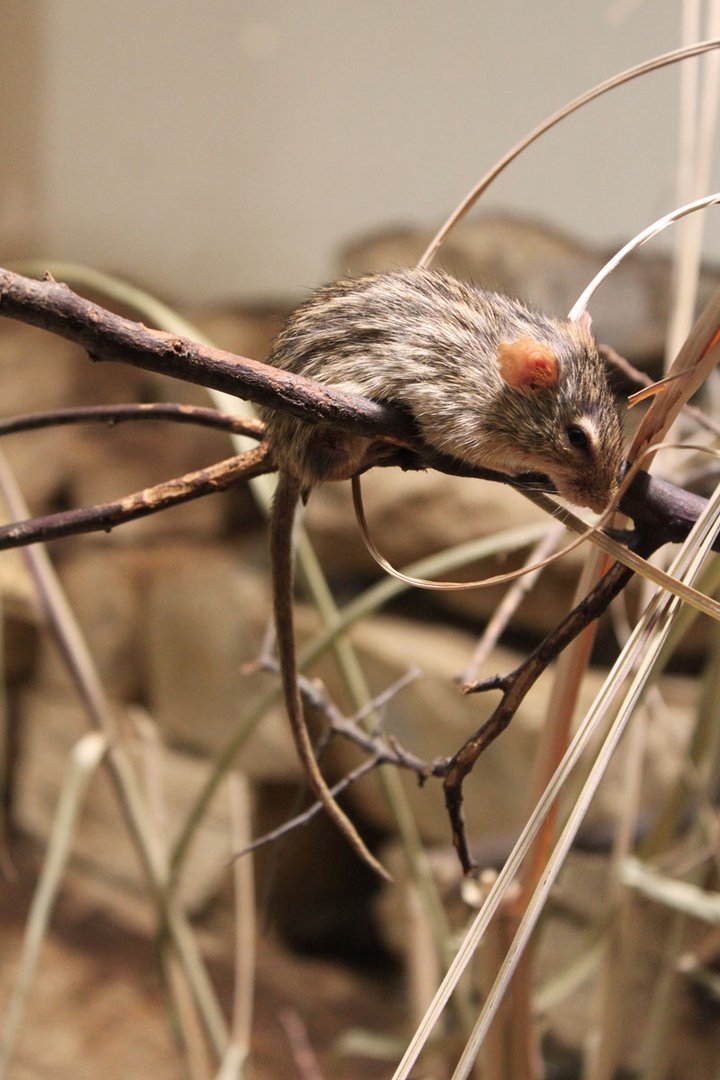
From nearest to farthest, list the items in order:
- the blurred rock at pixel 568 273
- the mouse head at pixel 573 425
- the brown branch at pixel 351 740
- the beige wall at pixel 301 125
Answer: the brown branch at pixel 351 740
the mouse head at pixel 573 425
the beige wall at pixel 301 125
the blurred rock at pixel 568 273

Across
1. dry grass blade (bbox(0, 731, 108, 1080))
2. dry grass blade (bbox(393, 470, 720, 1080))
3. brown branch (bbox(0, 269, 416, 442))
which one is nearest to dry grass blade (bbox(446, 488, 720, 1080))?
dry grass blade (bbox(393, 470, 720, 1080))

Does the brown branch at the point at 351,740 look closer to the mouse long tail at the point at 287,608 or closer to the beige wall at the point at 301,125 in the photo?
the mouse long tail at the point at 287,608

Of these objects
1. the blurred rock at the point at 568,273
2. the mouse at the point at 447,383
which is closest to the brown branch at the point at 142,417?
the mouse at the point at 447,383

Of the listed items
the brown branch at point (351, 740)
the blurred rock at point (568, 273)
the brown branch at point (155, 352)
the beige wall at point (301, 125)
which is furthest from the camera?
the blurred rock at point (568, 273)

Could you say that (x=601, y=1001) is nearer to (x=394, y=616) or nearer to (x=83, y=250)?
(x=394, y=616)

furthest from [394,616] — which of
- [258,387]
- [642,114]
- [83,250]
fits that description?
[258,387]

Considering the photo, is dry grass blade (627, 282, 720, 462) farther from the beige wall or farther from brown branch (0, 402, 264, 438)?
the beige wall
